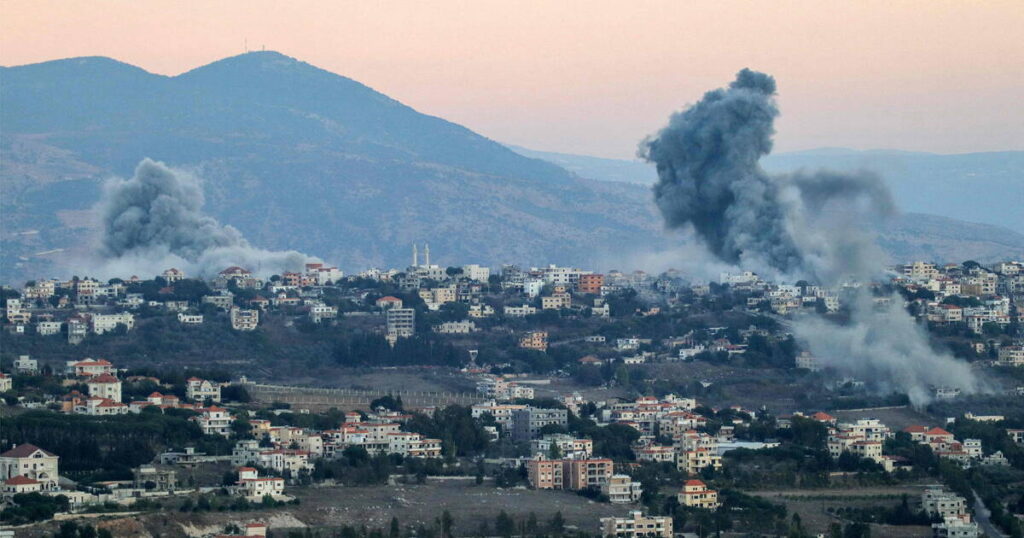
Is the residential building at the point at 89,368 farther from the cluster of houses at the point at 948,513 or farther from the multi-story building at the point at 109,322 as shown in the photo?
the cluster of houses at the point at 948,513

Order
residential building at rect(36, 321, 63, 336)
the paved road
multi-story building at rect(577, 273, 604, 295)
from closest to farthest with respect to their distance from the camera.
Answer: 1. the paved road
2. residential building at rect(36, 321, 63, 336)
3. multi-story building at rect(577, 273, 604, 295)

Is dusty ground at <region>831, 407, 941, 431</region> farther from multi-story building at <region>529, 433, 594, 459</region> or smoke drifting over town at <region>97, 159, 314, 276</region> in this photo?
smoke drifting over town at <region>97, 159, 314, 276</region>

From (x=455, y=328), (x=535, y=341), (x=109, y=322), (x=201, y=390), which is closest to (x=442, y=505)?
(x=201, y=390)

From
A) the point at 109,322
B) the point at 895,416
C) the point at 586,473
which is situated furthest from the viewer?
the point at 109,322

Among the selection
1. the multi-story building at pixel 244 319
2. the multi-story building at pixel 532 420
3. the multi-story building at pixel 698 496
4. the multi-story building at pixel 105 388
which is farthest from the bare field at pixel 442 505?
the multi-story building at pixel 244 319

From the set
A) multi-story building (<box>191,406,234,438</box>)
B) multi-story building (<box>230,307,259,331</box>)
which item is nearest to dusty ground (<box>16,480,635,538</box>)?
multi-story building (<box>191,406,234,438</box>)

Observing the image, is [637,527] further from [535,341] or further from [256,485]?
[535,341]

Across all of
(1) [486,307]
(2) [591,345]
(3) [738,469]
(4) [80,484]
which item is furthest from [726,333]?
(4) [80,484]
